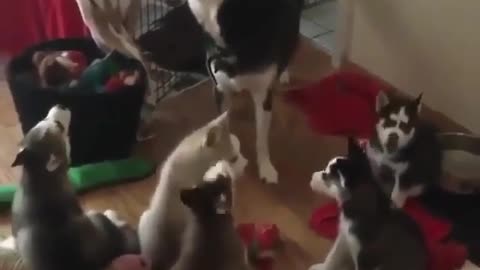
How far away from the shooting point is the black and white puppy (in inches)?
76.7

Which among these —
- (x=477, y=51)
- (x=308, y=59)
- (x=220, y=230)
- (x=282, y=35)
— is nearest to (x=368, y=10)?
(x=308, y=59)

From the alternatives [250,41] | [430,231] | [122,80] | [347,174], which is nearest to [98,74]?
[122,80]

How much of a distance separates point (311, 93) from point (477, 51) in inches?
19.4

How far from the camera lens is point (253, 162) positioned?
7.39 feet

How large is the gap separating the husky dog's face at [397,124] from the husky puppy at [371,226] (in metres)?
0.27

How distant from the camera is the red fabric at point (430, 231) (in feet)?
6.08

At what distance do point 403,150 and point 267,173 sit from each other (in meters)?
0.38

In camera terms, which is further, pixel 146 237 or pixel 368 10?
pixel 368 10

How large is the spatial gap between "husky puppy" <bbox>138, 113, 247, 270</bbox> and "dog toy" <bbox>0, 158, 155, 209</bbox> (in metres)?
0.39

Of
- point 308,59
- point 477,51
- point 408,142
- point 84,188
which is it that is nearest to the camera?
point 408,142

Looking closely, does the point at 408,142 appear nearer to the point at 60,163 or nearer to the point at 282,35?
the point at 282,35

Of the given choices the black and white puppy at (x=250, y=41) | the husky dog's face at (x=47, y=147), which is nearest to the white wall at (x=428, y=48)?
the black and white puppy at (x=250, y=41)

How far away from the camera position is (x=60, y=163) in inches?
66.8

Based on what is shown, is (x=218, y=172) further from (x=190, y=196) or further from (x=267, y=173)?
(x=267, y=173)
